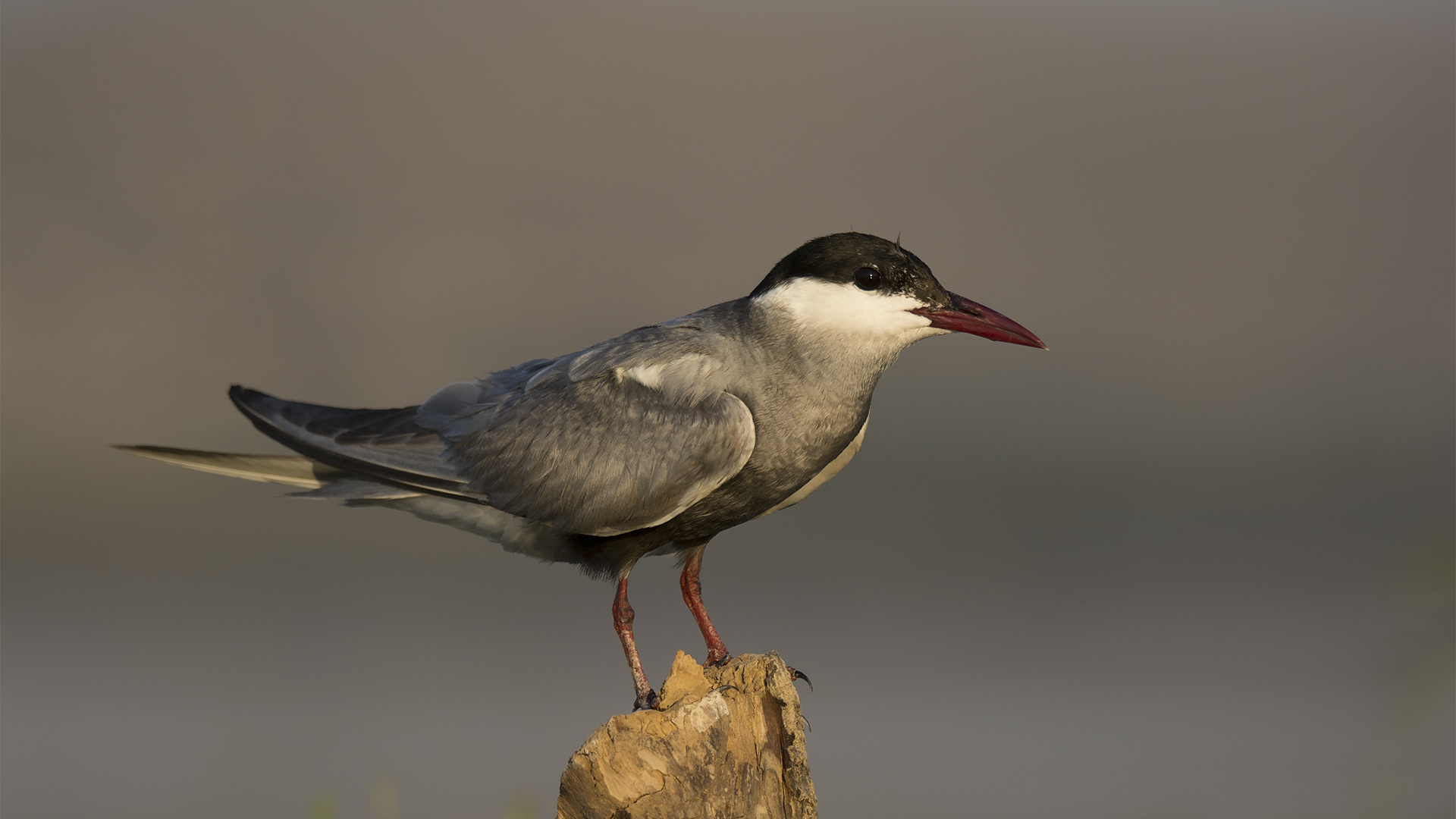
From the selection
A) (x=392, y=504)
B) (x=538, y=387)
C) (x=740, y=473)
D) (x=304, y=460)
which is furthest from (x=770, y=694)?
(x=304, y=460)

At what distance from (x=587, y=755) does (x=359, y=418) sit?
2226 mm

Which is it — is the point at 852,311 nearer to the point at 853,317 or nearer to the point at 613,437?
the point at 853,317

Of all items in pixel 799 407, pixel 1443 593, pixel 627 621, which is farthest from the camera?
pixel 627 621

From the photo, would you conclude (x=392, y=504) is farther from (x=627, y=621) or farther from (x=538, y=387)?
(x=627, y=621)

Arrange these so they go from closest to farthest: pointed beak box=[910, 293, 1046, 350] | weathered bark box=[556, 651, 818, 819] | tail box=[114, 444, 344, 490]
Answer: weathered bark box=[556, 651, 818, 819] → pointed beak box=[910, 293, 1046, 350] → tail box=[114, 444, 344, 490]

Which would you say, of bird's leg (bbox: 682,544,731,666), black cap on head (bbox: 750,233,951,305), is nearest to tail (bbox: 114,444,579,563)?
bird's leg (bbox: 682,544,731,666)

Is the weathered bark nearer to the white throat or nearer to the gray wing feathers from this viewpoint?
the gray wing feathers

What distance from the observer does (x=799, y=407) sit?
14.3 feet

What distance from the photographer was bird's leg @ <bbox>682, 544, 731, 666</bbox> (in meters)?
4.91

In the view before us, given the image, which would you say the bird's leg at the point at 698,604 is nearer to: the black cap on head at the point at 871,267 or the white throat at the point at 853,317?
the white throat at the point at 853,317

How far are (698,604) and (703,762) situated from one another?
1.42 meters

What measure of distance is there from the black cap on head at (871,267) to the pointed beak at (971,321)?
0.04m

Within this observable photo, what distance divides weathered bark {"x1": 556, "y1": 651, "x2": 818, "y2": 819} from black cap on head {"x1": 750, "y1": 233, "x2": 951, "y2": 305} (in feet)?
5.03

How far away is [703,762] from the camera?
3.61m
